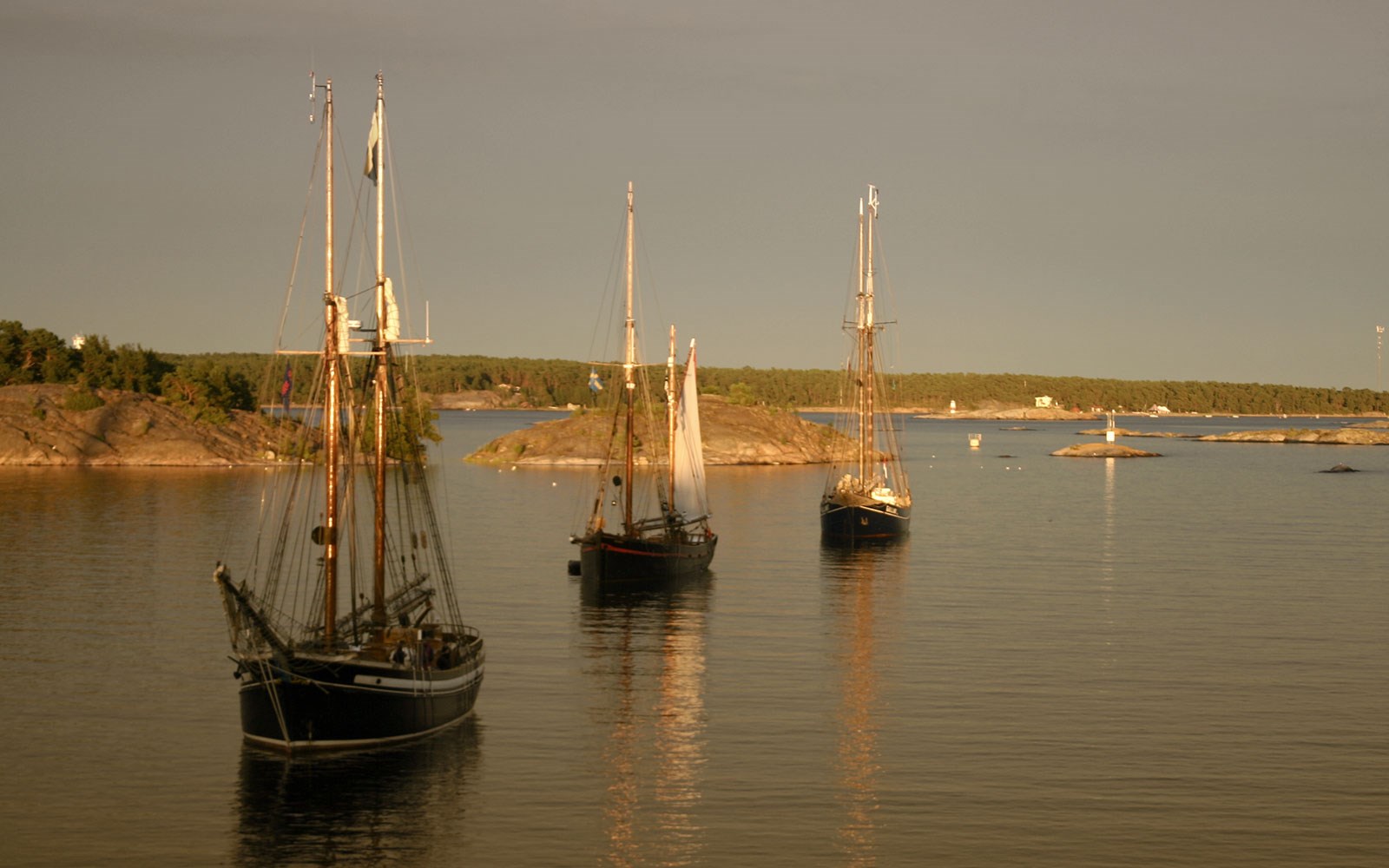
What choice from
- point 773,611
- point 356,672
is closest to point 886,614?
point 773,611

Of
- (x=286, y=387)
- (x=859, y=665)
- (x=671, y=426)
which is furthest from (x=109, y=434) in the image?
(x=859, y=665)

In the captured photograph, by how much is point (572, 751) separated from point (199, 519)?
235ft

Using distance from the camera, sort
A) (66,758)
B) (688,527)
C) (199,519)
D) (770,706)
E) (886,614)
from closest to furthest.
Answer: (66,758) < (770,706) < (886,614) < (688,527) < (199,519)

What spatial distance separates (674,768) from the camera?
3928 centimetres

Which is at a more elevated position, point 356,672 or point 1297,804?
point 356,672

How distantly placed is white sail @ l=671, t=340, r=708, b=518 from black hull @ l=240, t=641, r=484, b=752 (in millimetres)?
37899

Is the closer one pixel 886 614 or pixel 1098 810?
pixel 1098 810

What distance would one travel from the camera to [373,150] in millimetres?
45094

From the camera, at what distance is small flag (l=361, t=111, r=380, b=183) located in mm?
44781

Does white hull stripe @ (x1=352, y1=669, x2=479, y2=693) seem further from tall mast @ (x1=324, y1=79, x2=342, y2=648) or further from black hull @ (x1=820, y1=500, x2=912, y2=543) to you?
black hull @ (x1=820, y1=500, x2=912, y2=543)

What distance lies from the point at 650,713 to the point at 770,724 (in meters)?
3.91

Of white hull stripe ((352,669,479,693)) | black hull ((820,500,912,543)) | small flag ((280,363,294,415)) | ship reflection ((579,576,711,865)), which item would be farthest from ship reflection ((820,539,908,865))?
small flag ((280,363,294,415))

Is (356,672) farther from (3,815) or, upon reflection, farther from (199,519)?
(199,519)

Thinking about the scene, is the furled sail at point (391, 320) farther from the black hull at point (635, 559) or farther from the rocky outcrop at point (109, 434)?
the rocky outcrop at point (109, 434)
